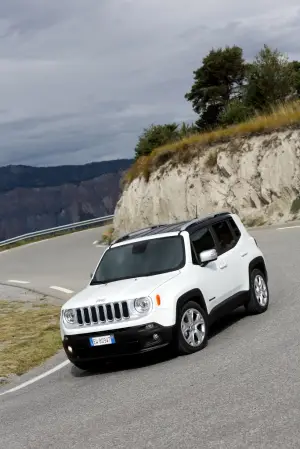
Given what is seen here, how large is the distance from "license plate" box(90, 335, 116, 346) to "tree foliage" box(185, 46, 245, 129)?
3641 centimetres

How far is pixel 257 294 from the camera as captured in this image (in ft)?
39.0

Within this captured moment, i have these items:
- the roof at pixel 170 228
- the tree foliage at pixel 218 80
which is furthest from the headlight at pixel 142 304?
the tree foliage at pixel 218 80

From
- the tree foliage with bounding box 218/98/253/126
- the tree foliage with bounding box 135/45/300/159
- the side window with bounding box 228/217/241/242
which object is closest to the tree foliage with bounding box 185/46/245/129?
the tree foliage with bounding box 135/45/300/159

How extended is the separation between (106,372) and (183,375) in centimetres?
166

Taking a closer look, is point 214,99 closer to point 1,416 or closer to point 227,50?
point 227,50

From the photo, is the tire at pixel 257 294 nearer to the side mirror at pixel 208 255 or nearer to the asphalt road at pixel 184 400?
the asphalt road at pixel 184 400

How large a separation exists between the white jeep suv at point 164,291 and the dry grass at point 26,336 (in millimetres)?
1687

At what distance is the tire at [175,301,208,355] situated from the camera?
9602 mm

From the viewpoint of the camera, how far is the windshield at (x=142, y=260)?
1052cm

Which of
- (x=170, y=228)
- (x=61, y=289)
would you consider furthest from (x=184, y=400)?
(x=61, y=289)

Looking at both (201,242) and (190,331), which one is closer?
(190,331)

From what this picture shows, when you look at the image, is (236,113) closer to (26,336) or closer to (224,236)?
(26,336)

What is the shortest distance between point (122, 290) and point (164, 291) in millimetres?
→ 566

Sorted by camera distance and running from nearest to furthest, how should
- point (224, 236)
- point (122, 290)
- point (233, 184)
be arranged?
1. point (122, 290)
2. point (224, 236)
3. point (233, 184)
